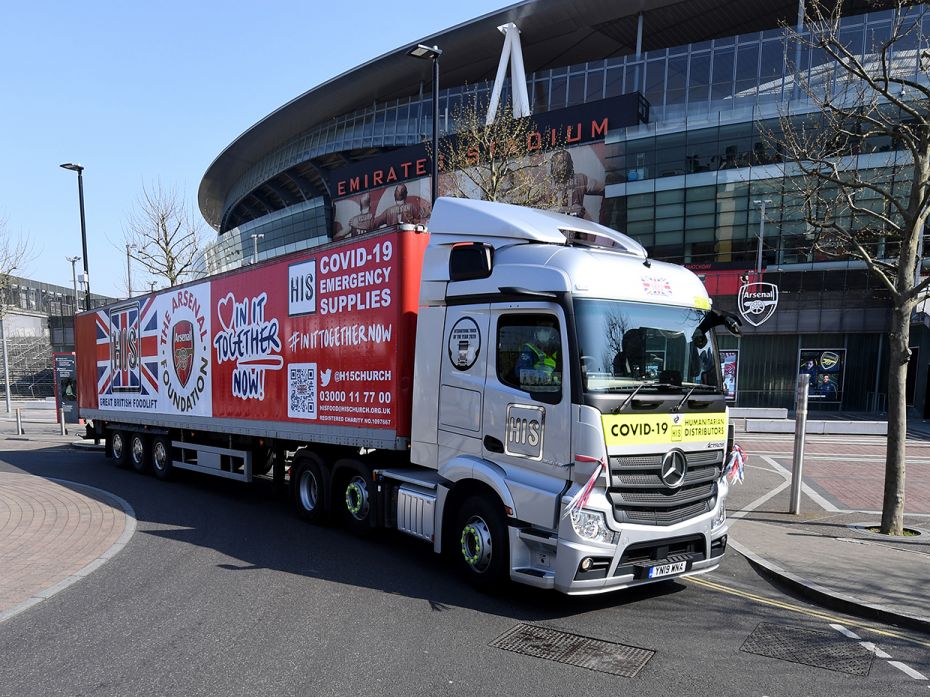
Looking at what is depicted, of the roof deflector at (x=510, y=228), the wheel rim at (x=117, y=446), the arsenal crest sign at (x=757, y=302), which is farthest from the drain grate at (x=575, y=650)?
the arsenal crest sign at (x=757, y=302)

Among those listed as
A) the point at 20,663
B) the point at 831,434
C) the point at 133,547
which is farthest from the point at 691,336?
the point at 831,434

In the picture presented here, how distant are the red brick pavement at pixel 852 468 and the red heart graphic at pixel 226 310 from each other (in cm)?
1033

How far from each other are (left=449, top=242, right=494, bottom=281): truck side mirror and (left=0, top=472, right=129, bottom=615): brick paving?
4.99 m

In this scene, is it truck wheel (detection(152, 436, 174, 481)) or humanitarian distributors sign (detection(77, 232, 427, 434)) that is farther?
truck wheel (detection(152, 436, 174, 481))

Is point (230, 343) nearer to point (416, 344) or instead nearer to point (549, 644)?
point (416, 344)

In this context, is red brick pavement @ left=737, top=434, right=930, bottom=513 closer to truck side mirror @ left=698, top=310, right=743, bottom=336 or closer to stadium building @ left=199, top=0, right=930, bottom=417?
stadium building @ left=199, top=0, right=930, bottom=417

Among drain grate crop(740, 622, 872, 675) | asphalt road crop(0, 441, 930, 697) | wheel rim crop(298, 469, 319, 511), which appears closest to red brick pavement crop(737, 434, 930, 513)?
asphalt road crop(0, 441, 930, 697)

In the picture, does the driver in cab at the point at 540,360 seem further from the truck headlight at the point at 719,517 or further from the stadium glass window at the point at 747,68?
the stadium glass window at the point at 747,68

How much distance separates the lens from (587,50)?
46938 mm

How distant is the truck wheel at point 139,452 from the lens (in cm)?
1271

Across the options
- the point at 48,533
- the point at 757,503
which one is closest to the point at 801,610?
the point at 757,503

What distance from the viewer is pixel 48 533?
25.6 feet

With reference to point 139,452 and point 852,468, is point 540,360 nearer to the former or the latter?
point 139,452

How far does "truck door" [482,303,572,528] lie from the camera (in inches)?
202
